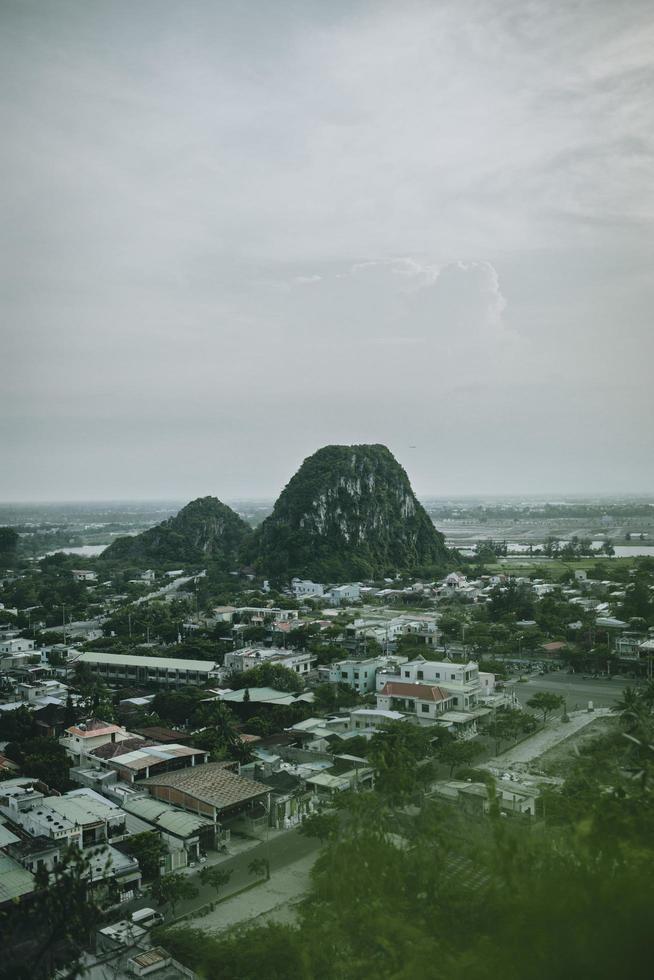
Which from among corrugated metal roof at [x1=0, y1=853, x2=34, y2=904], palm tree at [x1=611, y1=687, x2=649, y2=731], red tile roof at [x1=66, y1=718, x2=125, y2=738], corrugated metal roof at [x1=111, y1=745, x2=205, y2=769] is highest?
palm tree at [x1=611, y1=687, x2=649, y2=731]

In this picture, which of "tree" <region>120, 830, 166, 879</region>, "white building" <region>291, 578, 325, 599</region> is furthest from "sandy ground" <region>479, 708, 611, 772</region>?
"white building" <region>291, 578, 325, 599</region>

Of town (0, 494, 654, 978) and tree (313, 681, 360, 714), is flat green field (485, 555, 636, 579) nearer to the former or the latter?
town (0, 494, 654, 978)

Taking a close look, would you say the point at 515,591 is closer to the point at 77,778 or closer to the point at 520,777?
the point at 520,777

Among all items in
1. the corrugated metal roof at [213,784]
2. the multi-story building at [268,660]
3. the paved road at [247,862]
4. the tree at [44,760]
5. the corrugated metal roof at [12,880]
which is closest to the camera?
the corrugated metal roof at [12,880]

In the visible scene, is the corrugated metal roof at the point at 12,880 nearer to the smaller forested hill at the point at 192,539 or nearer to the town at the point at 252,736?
the town at the point at 252,736

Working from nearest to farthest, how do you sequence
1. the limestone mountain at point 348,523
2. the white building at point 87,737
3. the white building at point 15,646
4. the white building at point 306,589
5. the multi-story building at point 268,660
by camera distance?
the white building at point 87,737, the multi-story building at point 268,660, the white building at point 15,646, the white building at point 306,589, the limestone mountain at point 348,523

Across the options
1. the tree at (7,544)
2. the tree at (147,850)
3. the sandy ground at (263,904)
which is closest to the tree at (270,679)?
the tree at (147,850)

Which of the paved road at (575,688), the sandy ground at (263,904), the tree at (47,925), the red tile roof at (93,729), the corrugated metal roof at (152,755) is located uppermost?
the tree at (47,925)

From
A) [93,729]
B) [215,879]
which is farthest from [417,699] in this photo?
[215,879]
